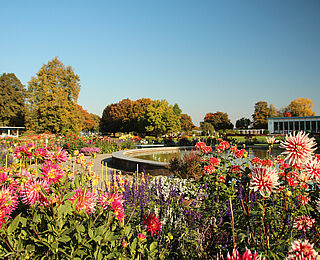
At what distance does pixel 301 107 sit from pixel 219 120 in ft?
72.4

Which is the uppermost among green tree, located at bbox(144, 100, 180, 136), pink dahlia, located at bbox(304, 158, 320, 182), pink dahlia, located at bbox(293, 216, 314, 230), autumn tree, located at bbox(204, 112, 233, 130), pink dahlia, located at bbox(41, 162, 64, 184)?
autumn tree, located at bbox(204, 112, 233, 130)

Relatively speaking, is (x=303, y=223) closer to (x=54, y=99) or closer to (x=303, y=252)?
(x=303, y=252)

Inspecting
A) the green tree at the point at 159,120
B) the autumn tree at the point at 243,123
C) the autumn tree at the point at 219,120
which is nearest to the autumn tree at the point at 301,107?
the autumn tree at the point at 243,123

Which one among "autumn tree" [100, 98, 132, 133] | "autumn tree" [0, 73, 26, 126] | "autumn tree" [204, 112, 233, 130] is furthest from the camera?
"autumn tree" [204, 112, 233, 130]

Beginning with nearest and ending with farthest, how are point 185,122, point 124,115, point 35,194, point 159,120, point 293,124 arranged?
1. point 35,194
2. point 159,120
3. point 293,124
4. point 124,115
5. point 185,122

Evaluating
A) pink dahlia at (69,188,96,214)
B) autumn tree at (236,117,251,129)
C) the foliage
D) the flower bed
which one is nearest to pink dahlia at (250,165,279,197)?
the flower bed

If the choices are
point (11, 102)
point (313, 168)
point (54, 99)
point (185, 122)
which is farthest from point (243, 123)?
point (313, 168)

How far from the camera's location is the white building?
48.5 metres

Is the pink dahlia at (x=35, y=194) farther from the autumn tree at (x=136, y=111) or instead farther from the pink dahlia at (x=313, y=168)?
the autumn tree at (x=136, y=111)

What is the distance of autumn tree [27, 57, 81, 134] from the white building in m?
38.7

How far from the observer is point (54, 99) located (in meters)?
29.7

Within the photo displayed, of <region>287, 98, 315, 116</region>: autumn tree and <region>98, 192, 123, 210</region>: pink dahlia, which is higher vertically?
<region>287, 98, 315, 116</region>: autumn tree

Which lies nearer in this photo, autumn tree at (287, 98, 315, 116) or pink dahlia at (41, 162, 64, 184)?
pink dahlia at (41, 162, 64, 184)

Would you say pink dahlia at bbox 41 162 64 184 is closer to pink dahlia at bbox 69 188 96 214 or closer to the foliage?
pink dahlia at bbox 69 188 96 214
